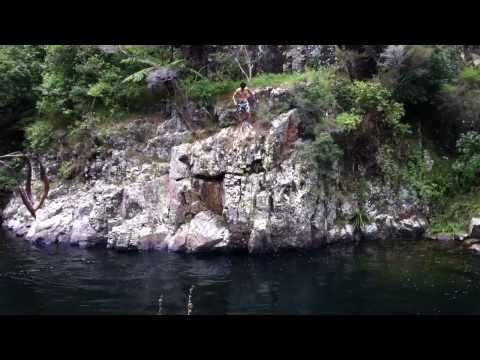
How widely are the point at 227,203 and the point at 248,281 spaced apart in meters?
3.39

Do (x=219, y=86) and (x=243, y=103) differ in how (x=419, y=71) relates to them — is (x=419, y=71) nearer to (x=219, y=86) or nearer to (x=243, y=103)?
(x=243, y=103)

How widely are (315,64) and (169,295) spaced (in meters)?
12.0

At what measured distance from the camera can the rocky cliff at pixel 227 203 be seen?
48.9 ft

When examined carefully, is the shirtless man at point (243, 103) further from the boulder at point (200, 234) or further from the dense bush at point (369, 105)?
the boulder at point (200, 234)

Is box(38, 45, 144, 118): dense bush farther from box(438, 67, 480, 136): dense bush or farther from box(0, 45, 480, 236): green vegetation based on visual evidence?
box(438, 67, 480, 136): dense bush

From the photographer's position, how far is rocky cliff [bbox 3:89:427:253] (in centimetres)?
1491

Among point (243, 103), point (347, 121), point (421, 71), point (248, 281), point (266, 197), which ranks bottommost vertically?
point (248, 281)

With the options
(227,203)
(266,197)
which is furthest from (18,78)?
(266,197)

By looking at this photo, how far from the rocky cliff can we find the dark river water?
0.74 meters

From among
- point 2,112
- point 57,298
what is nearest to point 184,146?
point 57,298

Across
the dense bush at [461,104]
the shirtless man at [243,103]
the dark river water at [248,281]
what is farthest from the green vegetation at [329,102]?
the dark river water at [248,281]

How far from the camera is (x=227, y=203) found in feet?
49.4

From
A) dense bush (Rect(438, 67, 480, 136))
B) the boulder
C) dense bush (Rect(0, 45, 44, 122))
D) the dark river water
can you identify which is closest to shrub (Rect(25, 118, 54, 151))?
dense bush (Rect(0, 45, 44, 122))
